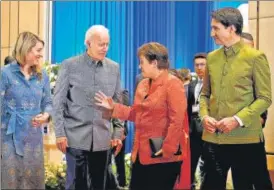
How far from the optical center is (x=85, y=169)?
360 centimetres

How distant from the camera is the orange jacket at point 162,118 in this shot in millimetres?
3133

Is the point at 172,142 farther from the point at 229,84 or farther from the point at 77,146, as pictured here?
the point at 77,146

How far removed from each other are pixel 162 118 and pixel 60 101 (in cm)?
80

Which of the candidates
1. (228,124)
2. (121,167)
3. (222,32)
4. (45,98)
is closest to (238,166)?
(228,124)

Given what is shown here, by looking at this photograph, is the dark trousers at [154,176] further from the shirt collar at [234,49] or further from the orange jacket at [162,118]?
the shirt collar at [234,49]

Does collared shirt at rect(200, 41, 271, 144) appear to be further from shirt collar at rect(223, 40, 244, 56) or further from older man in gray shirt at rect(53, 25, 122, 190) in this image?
older man in gray shirt at rect(53, 25, 122, 190)

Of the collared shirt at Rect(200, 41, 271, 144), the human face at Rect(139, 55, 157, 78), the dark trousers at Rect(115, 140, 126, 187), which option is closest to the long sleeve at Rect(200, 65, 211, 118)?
the collared shirt at Rect(200, 41, 271, 144)

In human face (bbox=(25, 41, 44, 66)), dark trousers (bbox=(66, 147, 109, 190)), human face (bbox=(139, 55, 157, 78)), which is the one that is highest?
human face (bbox=(25, 41, 44, 66))

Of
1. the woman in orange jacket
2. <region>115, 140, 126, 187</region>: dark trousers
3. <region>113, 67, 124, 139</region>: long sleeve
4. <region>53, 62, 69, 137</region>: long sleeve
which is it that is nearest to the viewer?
the woman in orange jacket

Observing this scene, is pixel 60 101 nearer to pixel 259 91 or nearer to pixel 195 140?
pixel 259 91

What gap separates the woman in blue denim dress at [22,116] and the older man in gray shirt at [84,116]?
0.68ft

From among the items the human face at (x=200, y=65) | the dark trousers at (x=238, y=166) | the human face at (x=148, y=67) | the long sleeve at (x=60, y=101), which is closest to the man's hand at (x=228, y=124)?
the dark trousers at (x=238, y=166)

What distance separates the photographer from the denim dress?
3641mm

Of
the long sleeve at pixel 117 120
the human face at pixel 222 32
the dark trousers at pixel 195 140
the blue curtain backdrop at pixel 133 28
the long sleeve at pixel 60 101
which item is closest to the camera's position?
the human face at pixel 222 32
